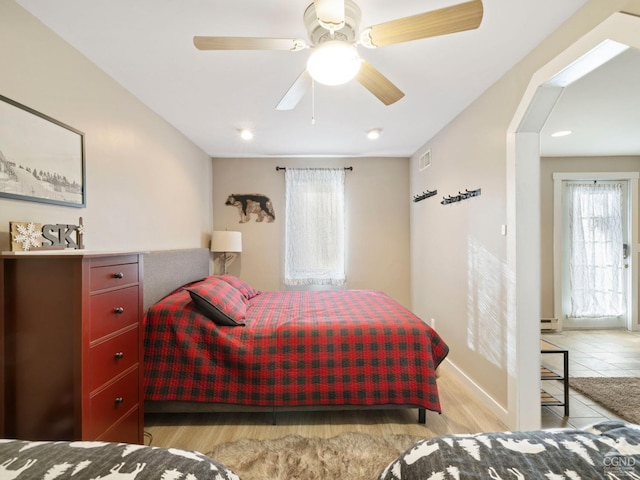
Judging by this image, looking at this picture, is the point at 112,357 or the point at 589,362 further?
the point at 589,362

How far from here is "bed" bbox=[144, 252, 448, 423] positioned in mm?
2156

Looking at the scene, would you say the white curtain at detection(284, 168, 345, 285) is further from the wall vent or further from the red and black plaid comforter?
the red and black plaid comforter

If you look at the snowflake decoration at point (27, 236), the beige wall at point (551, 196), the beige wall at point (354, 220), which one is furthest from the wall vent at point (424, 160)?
the snowflake decoration at point (27, 236)

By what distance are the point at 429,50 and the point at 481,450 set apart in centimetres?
210

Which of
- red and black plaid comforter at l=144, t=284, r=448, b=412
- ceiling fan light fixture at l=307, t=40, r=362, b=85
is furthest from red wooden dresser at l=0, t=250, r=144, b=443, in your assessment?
ceiling fan light fixture at l=307, t=40, r=362, b=85

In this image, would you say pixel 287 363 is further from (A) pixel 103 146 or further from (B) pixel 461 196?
(B) pixel 461 196

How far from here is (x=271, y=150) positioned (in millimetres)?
4273

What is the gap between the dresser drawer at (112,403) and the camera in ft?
4.61

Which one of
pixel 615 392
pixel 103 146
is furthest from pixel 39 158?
pixel 615 392

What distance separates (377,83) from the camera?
6.01 ft

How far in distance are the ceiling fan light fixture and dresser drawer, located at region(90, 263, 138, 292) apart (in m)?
1.36

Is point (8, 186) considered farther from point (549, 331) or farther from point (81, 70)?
point (549, 331)

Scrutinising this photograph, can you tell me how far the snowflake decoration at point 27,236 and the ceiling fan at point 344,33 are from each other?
1.22 metres

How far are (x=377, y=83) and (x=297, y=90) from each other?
0.49m
